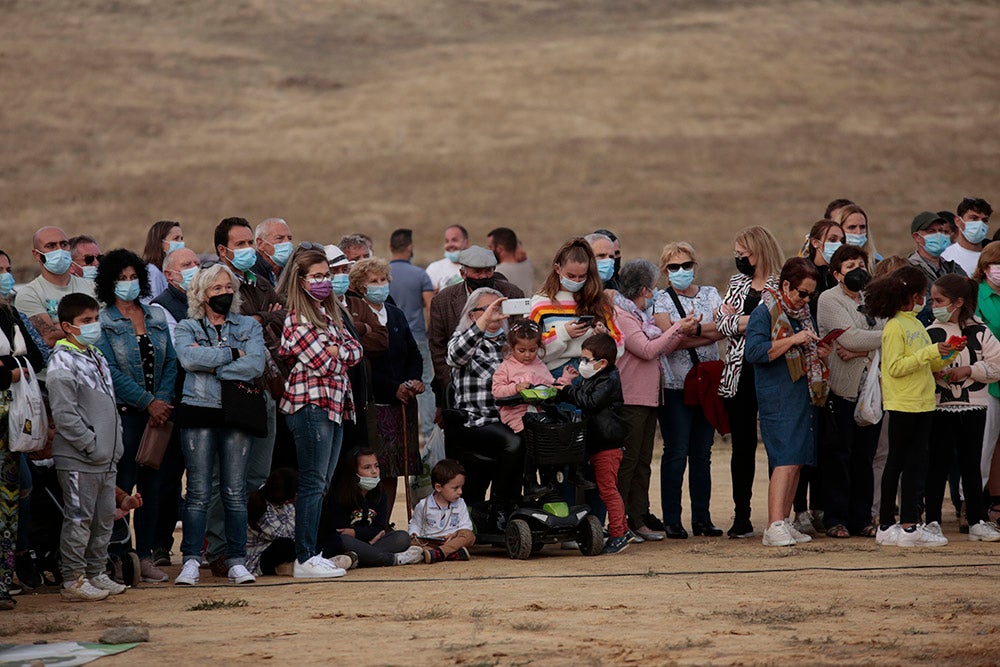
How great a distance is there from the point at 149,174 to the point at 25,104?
861cm

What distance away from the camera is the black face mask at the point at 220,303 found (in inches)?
379

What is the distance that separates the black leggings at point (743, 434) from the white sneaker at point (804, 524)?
0.39m

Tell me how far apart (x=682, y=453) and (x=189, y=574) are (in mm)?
4066

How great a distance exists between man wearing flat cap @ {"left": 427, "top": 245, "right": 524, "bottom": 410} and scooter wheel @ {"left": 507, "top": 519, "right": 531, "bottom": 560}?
133 centimetres

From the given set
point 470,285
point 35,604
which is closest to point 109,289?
point 35,604

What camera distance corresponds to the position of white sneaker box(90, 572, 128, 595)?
30.0 feet

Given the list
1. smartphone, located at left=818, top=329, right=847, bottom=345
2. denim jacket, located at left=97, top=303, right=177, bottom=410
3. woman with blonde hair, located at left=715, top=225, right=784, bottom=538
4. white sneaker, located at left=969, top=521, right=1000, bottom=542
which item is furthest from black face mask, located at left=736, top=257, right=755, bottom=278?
denim jacket, located at left=97, top=303, right=177, bottom=410

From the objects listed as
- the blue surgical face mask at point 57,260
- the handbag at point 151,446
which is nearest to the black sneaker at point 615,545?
the handbag at point 151,446

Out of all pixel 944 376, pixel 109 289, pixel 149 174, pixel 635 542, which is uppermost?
pixel 149 174

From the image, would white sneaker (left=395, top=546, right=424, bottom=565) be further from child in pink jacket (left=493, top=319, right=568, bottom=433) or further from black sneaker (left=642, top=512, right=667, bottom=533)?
black sneaker (left=642, top=512, right=667, bottom=533)

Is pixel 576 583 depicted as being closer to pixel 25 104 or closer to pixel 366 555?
pixel 366 555

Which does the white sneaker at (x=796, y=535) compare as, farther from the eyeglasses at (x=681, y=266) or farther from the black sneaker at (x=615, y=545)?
the eyeglasses at (x=681, y=266)

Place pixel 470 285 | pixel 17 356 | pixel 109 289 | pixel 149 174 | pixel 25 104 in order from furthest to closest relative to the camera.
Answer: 1. pixel 25 104
2. pixel 149 174
3. pixel 470 285
4. pixel 109 289
5. pixel 17 356

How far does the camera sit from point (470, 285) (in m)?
11.8
